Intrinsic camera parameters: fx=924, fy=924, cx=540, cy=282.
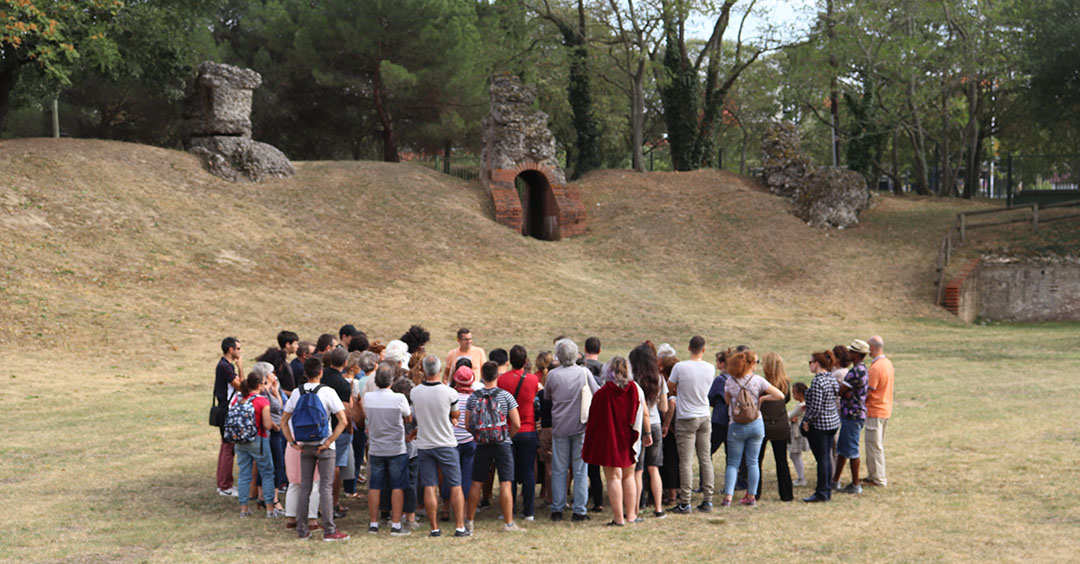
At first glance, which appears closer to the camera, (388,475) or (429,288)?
(388,475)

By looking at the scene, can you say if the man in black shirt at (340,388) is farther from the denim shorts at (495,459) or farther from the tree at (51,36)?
the tree at (51,36)

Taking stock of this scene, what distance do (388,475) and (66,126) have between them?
114 ft

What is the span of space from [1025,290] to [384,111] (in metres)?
25.3

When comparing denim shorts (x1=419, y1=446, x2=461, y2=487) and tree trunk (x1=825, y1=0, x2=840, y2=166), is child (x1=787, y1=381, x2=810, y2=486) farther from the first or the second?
tree trunk (x1=825, y1=0, x2=840, y2=166)

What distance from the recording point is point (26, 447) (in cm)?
1081

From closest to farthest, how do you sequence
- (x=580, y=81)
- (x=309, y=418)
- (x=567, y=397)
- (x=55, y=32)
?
1. (x=309, y=418)
2. (x=567, y=397)
3. (x=55, y=32)
4. (x=580, y=81)

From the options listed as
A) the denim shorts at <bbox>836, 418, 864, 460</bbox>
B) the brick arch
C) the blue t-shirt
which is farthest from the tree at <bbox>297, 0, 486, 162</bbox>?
the denim shorts at <bbox>836, 418, 864, 460</bbox>

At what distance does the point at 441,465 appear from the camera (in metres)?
7.68

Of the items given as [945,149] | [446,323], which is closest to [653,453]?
[446,323]

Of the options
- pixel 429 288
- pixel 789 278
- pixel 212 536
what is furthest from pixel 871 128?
pixel 212 536

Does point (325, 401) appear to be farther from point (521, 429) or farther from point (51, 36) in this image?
point (51, 36)

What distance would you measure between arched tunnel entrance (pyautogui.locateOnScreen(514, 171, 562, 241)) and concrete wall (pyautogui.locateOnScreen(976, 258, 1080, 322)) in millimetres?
13254

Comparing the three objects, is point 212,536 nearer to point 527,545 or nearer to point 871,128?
point 527,545

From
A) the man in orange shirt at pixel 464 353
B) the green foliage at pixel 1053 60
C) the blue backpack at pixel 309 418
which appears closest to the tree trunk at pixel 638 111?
the green foliage at pixel 1053 60
